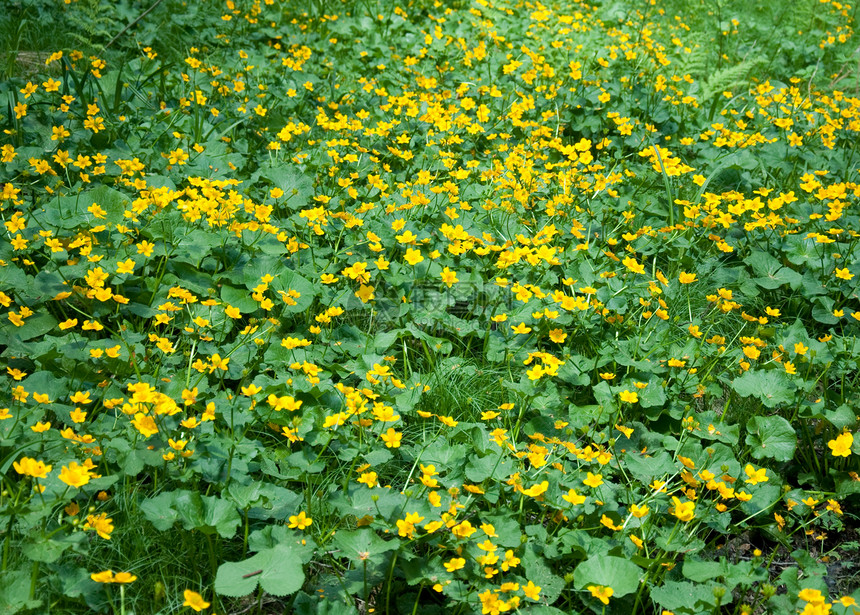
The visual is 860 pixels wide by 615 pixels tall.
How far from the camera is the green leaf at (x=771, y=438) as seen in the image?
2.35 meters

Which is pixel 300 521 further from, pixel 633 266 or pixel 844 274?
pixel 844 274

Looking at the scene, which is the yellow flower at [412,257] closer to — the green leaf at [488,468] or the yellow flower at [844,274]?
the green leaf at [488,468]

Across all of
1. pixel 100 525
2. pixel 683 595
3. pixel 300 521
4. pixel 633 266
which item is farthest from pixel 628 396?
pixel 100 525

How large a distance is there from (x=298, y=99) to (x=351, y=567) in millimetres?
3179

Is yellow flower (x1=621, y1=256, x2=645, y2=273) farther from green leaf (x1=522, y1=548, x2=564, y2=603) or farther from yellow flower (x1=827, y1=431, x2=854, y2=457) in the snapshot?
green leaf (x1=522, y1=548, x2=564, y2=603)

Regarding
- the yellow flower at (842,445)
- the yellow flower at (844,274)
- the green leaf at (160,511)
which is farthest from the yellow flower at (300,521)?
the yellow flower at (844,274)

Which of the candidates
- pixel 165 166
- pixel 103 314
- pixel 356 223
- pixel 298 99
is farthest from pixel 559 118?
pixel 103 314

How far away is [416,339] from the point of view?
2934mm

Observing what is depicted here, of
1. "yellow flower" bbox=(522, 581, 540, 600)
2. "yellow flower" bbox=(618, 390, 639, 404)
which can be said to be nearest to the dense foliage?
"yellow flower" bbox=(522, 581, 540, 600)

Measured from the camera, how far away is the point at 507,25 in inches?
225

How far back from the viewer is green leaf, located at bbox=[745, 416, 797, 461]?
7.70ft

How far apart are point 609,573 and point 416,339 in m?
1.31

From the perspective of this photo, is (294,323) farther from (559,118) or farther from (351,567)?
(559,118)

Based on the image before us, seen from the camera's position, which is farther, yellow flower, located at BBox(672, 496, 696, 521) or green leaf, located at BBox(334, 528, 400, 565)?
yellow flower, located at BBox(672, 496, 696, 521)
